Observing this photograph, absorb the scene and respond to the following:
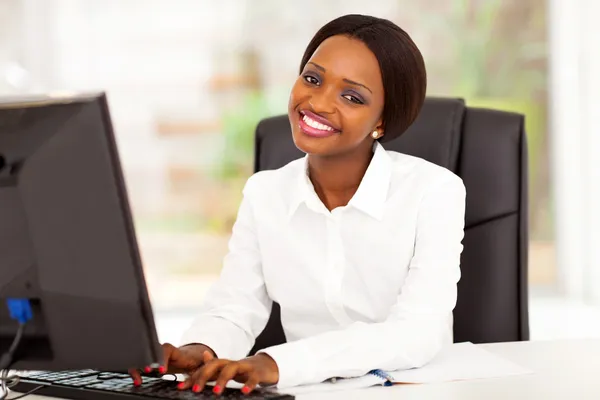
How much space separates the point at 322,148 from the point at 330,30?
0.24m

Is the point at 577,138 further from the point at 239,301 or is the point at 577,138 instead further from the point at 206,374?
the point at 206,374

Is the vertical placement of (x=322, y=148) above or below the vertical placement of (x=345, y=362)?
above

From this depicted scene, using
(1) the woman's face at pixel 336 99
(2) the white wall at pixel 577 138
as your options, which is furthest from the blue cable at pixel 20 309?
(2) the white wall at pixel 577 138

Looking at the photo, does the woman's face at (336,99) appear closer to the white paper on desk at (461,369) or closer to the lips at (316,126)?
the lips at (316,126)

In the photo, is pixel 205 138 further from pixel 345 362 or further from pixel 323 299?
pixel 345 362

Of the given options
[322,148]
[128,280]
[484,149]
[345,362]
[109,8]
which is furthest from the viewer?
[109,8]

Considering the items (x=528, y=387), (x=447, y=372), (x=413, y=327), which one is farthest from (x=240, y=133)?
(x=528, y=387)

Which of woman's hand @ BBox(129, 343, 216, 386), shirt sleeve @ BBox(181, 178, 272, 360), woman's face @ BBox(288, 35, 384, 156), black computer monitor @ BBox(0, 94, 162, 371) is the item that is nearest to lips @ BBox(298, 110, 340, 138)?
woman's face @ BBox(288, 35, 384, 156)

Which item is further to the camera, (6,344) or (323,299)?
(323,299)

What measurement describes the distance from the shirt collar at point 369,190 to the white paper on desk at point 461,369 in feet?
1.01

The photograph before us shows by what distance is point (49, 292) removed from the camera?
3.20 ft

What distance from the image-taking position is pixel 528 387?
3.99 ft

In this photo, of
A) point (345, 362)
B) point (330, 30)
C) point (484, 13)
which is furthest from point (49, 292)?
point (484, 13)

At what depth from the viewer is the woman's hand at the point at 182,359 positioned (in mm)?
1279
